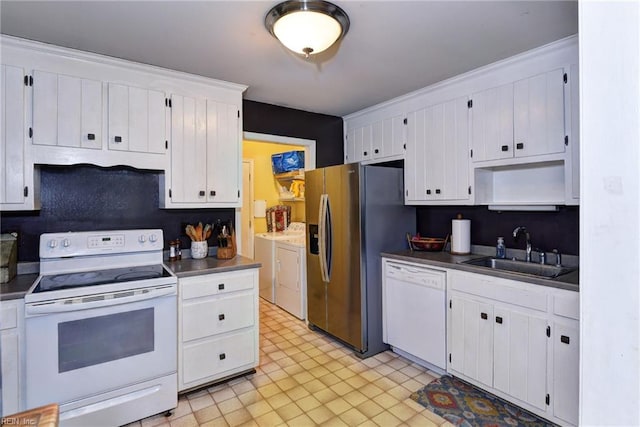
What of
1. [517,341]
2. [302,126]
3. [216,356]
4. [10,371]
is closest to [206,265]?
[216,356]

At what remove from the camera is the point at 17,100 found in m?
2.07

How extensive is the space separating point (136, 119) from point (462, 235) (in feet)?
9.22

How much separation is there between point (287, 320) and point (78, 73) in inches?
118

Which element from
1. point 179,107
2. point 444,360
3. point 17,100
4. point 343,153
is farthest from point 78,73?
point 444,360

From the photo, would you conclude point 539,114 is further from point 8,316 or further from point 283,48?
point 8,316

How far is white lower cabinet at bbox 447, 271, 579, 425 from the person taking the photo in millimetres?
1874

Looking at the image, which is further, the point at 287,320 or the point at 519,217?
the point at 287,320

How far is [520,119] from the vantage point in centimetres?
238

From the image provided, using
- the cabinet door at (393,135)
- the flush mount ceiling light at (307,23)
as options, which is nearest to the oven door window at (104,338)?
the flush mount ceiling light at (307,23)

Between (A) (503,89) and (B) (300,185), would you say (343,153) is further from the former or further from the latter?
(A) (503,89)

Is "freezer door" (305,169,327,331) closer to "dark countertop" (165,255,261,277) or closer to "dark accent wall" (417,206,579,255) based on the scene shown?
"dark countertop" (165,255,261,277)

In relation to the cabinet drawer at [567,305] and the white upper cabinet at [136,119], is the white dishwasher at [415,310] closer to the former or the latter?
the cabinet drawer at [567,305]

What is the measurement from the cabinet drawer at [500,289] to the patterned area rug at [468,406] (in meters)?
0.71

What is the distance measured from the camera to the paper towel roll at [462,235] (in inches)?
114
